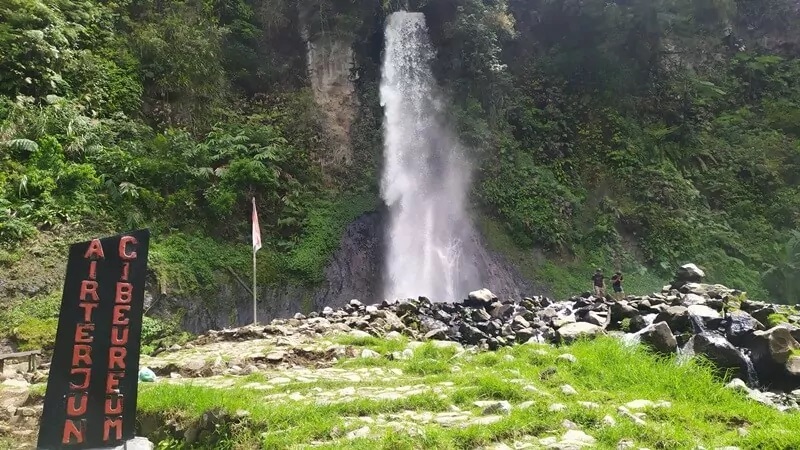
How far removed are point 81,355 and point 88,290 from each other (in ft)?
1.44

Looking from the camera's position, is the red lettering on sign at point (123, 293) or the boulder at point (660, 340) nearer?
the red lettering on sign at point (123, 293)

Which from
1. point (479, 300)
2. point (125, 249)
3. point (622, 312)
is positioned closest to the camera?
point (125, 249)

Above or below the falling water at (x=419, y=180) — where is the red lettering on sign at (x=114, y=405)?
below

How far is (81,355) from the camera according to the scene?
345cm

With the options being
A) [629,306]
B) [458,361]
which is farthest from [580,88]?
[458,361]

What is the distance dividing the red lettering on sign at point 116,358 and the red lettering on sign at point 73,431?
0.39 metres

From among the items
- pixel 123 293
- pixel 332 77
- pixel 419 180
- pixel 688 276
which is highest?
pixel 332 77

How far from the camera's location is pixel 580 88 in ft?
76.9

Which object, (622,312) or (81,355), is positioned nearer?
(81,355)

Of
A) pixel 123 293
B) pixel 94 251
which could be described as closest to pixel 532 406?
pixel 123 293

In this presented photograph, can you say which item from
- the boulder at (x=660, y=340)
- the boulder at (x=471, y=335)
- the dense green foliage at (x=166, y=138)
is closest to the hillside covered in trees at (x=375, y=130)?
the dense green foliage at (x=166, y=138)

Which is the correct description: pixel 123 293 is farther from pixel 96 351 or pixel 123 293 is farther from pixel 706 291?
pixel 706 291

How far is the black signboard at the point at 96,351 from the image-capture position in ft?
11.1

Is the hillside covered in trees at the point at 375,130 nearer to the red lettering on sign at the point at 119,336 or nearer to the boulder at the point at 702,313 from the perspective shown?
the red lettering on sign at the point at 119,336
